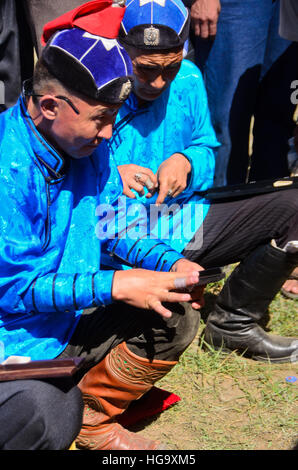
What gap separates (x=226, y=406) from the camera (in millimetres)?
3049

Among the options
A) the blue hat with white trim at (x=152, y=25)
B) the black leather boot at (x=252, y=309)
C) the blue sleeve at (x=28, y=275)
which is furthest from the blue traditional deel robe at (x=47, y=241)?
the black leather boot at (x=252, y=309)

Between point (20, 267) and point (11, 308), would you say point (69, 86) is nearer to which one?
point (20, 267)

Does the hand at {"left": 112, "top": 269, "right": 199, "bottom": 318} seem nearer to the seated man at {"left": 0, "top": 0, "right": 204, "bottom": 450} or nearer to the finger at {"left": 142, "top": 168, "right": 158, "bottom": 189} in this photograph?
the seated man at {"left": 0, "top": 0, "right": 204, "bottom": 450}

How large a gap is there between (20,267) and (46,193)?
0.30 metres

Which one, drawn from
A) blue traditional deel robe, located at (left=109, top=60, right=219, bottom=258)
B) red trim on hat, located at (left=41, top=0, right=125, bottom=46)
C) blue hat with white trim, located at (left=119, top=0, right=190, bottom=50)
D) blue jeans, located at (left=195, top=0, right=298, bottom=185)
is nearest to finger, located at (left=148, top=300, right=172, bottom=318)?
blue traditional deel robe, located at (left=109, top=60, right=219, bottom=258)

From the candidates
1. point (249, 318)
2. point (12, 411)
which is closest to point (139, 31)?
point (249, 318)

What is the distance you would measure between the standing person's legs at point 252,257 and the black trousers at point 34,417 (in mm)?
1256

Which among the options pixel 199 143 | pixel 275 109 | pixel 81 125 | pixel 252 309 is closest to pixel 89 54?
pixel 81 125

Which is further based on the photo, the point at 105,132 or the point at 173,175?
the point at 173,175

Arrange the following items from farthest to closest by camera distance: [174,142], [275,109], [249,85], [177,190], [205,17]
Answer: [275,109] < [249,85] < [205,17] < [174,142] < [177,190]

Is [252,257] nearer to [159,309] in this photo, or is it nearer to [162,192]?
[162,192]

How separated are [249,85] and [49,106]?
255 cm

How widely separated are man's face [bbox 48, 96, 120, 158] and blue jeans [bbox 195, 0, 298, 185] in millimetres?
2113

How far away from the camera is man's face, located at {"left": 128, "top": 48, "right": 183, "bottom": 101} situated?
9.36ft
